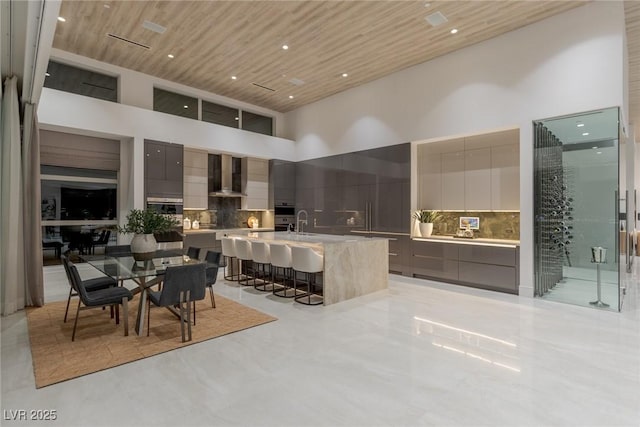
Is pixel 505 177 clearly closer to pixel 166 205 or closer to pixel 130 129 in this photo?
pixel 166 205

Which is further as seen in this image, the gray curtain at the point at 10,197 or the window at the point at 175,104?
the window at the point at 175,104

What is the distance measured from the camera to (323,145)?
8547 millimetres

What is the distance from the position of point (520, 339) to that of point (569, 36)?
4218 mm

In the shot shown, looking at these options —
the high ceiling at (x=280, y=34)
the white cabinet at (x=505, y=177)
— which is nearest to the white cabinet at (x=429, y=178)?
the white cabinet at (x=505, y=177)

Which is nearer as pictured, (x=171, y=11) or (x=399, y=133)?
(x=171, y=11)

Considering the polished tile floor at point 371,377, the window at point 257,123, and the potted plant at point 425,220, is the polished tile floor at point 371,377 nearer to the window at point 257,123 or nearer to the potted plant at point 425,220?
the potted plant at point 425,220

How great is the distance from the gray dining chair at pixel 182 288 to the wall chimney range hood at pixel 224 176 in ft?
15.7

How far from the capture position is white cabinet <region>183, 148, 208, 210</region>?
759 cm

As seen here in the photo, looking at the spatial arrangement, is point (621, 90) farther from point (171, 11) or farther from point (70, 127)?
point (70, 127)

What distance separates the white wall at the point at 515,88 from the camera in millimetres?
4477

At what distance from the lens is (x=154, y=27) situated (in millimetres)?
5082

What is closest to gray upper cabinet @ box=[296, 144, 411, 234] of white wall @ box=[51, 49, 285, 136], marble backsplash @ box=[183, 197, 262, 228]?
marble backsplash @ box=[183, 197, 262, 228]

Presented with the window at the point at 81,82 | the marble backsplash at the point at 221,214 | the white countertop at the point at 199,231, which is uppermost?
the window at the point at 81,82

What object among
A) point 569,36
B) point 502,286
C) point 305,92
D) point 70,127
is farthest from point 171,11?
point 502,286
